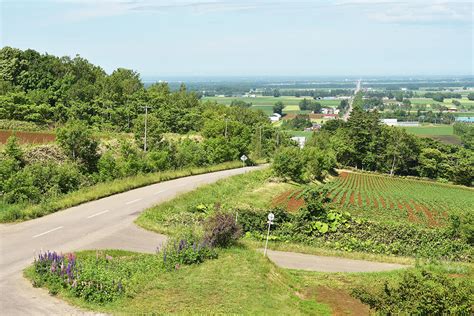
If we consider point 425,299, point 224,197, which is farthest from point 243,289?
point 224,197

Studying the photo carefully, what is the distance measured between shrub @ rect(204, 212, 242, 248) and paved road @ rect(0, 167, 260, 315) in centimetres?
327

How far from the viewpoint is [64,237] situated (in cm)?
1759

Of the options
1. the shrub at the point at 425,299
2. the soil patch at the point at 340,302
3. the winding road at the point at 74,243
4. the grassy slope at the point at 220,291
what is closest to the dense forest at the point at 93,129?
the winding road at the point at 74,243

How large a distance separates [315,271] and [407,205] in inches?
955

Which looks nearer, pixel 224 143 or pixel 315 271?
pixel 315 271

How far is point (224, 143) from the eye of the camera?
46.2m

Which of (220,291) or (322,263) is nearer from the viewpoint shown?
(220,291)

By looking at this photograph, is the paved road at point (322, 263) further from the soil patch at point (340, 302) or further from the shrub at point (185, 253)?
the shrub at point (185, 253)

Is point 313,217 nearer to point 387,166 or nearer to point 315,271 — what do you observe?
point 315,271

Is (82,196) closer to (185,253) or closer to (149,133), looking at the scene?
(185,253)

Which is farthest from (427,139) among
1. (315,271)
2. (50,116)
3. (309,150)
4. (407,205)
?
(315,271)

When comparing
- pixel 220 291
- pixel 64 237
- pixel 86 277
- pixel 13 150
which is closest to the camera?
pixel 86 277

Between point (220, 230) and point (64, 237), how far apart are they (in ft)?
20.2

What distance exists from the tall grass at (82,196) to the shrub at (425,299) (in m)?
14.0
